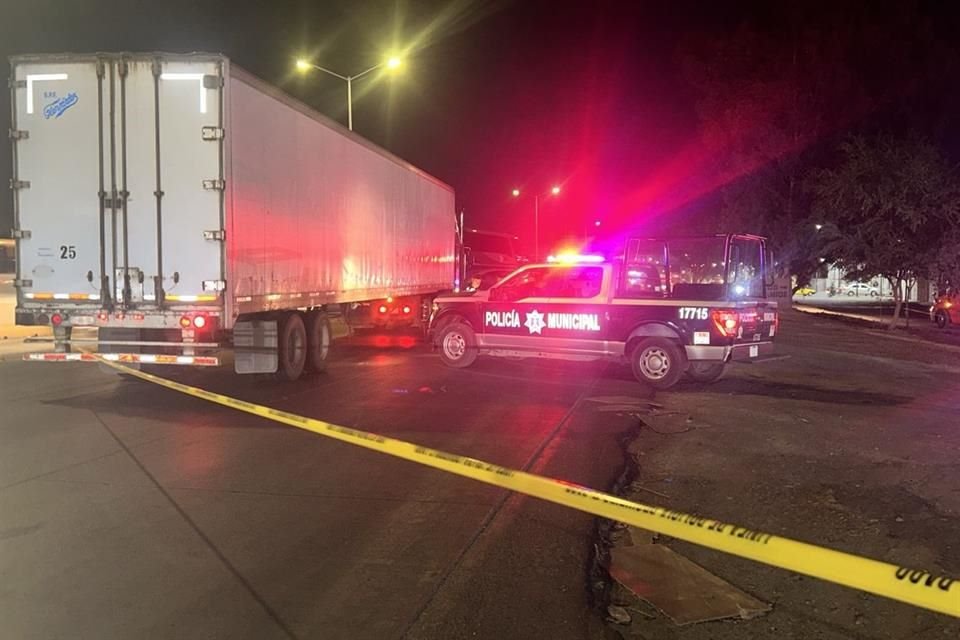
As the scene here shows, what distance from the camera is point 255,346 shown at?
11094 mm

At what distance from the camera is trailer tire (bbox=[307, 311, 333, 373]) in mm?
12602

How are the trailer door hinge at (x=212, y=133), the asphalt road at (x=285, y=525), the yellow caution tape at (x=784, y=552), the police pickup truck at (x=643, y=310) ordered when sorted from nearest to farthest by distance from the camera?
1. the yellow caution tape at (x=784, y=552)
2. the asphalt road at (x=285, y=525)
3. the trailer door hinge at (x=212, y=133)
4. the police pickup truck at (x=643, y=310)

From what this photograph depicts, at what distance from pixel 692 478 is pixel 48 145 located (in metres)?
8.19

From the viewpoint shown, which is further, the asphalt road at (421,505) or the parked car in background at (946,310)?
the parked car in background at (946,310)

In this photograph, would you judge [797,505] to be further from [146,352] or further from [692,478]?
[146,352]

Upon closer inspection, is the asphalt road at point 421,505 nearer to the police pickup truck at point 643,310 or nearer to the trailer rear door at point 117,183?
the police pickup truck at point 643,310

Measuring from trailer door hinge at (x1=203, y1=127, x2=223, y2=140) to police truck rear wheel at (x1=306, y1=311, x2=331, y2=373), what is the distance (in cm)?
411

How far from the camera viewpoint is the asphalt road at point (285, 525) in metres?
4.00

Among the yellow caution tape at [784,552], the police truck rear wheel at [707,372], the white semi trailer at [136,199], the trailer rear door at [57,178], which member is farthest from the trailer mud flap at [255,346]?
the yellow caution tape at [784,552]

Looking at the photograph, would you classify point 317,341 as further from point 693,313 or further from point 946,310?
point 946,310

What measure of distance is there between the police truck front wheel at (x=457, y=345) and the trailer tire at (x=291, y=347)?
237 centimetres

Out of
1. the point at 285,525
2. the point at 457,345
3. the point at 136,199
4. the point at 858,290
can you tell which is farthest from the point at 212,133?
the point at 858,290

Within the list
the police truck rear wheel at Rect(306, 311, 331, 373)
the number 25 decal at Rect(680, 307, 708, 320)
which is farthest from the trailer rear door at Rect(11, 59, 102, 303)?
the number 25 decal at Rect(680, 307, 708, 320)

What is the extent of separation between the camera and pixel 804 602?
417 cm
